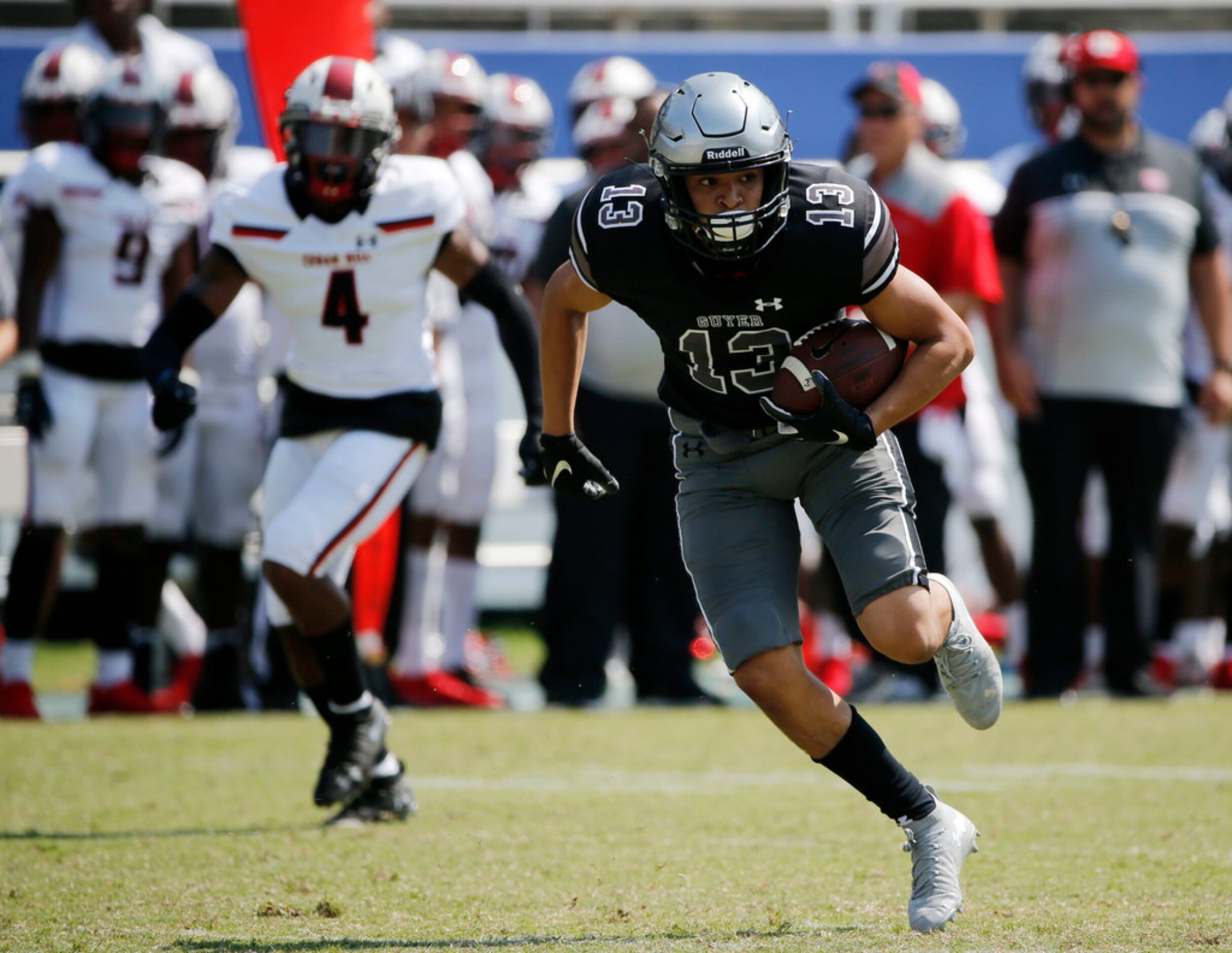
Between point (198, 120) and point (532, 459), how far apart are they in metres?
4.12

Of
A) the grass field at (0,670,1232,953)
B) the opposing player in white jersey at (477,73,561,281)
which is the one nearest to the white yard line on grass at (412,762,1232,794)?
the grass field at (0,670,1232,953)

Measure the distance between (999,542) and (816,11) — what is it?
→ 5.86m

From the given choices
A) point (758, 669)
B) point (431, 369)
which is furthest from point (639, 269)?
point (431, 369)

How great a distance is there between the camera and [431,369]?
5633mm

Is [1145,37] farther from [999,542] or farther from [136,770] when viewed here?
[136,770]

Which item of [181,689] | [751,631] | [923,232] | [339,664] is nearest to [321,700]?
[339,664]

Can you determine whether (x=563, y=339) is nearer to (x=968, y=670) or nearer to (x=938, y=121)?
(x=968, y=670)

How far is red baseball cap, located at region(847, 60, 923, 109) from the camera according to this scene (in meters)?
7.89

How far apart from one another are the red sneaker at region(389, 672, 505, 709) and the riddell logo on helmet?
4571 mm

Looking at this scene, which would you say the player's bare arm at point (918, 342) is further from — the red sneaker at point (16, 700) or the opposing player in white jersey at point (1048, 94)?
the opposing player in white jersey at point (1048, 94)

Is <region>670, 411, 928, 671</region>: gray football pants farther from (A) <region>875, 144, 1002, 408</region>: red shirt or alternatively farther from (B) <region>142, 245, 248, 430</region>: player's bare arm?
(A) <region>875, 144, 1002, 408</region>: red shirt

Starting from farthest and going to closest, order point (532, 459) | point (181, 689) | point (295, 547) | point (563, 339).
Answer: point (181, 689)
point (295, 547)
point (532, 459)
point (563, 339)

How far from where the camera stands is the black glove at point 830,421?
3.88 meters

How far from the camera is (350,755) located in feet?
16.8
